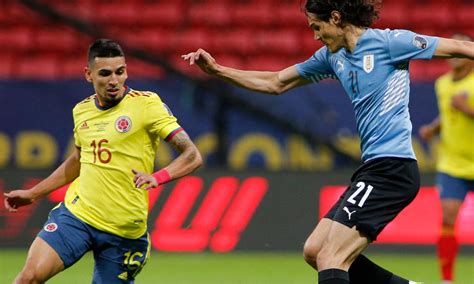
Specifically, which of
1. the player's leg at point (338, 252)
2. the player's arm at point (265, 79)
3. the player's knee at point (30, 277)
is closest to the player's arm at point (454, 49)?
the player's arm at point (265, 79)

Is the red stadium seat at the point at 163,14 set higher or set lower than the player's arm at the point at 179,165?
lower

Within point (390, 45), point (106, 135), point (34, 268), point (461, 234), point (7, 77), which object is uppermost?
point (390, 45)

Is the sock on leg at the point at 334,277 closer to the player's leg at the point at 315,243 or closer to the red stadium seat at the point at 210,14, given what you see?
the player's leg at the point at 315,243

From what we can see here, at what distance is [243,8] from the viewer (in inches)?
682

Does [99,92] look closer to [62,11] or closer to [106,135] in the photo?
[106,135]

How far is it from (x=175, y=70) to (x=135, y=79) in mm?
583

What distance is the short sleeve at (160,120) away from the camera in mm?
6734

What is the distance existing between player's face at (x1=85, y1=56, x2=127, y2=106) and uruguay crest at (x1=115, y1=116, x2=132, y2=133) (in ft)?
0.53

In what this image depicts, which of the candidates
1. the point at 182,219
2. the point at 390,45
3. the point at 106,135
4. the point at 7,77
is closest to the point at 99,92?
the point at 106,135

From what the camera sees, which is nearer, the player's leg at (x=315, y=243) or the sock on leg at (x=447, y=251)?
the player's leg at (x=315, y=243)

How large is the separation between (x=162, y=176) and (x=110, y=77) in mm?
937

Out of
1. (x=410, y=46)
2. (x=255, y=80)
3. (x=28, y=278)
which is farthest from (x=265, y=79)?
(x=28, y=278)

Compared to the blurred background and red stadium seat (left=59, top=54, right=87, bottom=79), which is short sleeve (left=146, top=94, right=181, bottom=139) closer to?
the blurred background

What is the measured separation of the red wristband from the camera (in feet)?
20.4
